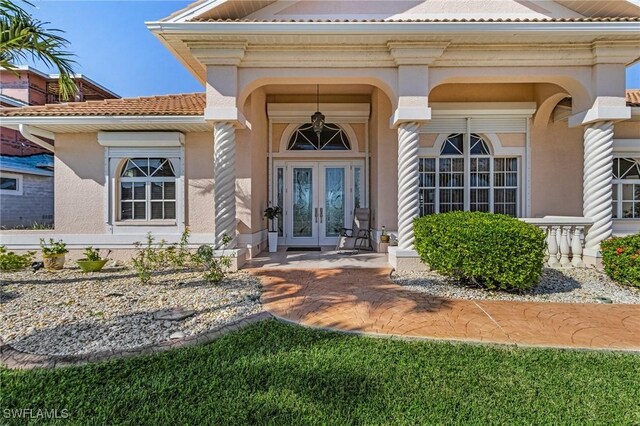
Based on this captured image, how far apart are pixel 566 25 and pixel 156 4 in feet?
31.4

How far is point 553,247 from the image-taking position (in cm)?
714

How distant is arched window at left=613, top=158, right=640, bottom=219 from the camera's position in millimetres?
8867

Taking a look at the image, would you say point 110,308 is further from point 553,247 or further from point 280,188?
point 553,247

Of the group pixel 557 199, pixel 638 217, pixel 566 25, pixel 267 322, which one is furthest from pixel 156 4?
pixel 638 217

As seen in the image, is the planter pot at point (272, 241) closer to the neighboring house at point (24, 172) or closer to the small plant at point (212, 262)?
the small plant at point (212, 262)

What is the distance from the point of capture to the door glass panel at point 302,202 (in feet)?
34.5

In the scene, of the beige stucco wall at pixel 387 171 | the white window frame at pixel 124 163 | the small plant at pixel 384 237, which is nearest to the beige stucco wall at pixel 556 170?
the beige stucco wall at pixel 387 171

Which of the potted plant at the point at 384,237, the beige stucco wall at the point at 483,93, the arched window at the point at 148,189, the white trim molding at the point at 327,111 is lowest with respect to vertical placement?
the potted plant at the point at 384,237

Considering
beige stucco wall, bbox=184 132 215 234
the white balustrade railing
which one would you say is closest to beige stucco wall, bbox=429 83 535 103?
the white balustrade railing

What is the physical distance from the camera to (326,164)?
10.4 m

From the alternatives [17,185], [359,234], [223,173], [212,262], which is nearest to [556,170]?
[359,234]

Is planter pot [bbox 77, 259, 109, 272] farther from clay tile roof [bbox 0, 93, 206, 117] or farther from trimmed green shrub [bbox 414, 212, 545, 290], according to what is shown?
trimmed green shrub [bbox 414, 212, 545, 290]

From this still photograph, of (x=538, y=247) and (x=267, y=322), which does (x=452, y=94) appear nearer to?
(x=538, y=247)

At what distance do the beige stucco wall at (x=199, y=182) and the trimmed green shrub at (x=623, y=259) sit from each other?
344 inches
